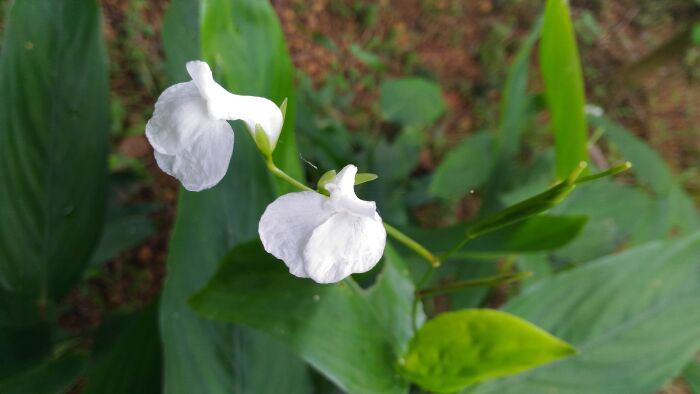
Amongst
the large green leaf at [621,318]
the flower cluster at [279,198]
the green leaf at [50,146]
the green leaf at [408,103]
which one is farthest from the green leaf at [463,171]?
the flower cluster at [279,198]

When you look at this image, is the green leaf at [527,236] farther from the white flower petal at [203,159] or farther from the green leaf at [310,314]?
the white flower petal at [203,159]

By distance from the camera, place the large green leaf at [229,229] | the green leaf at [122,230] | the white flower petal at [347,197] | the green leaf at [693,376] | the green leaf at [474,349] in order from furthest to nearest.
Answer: the green leaf at [122,230], the green leaf at [693,376], the large green leaf at [229,229], the green leaf at [474,349], the white flower petal at [347,197]

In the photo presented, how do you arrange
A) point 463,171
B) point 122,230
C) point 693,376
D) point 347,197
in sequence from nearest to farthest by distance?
point 347,197 < point 693,376 < point 122,230 < point 463,171

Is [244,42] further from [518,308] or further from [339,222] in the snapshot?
[518,308]

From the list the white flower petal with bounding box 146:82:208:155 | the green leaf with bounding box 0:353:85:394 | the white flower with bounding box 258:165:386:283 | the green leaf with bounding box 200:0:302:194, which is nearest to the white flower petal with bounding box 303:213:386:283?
the white flower with bounding box 258:165:386:283

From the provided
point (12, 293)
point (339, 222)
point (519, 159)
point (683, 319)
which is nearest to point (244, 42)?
point (339, 222)

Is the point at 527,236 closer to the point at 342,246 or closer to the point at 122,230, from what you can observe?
the point at 342,246

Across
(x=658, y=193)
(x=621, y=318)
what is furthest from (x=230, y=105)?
(x=658, y=193)

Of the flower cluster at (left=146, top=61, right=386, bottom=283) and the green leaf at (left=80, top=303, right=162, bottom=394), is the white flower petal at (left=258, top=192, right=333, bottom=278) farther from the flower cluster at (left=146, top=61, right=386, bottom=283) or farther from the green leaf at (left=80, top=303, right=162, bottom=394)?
the green leaf at (left=80, top=303, right=162, bottom=394)
